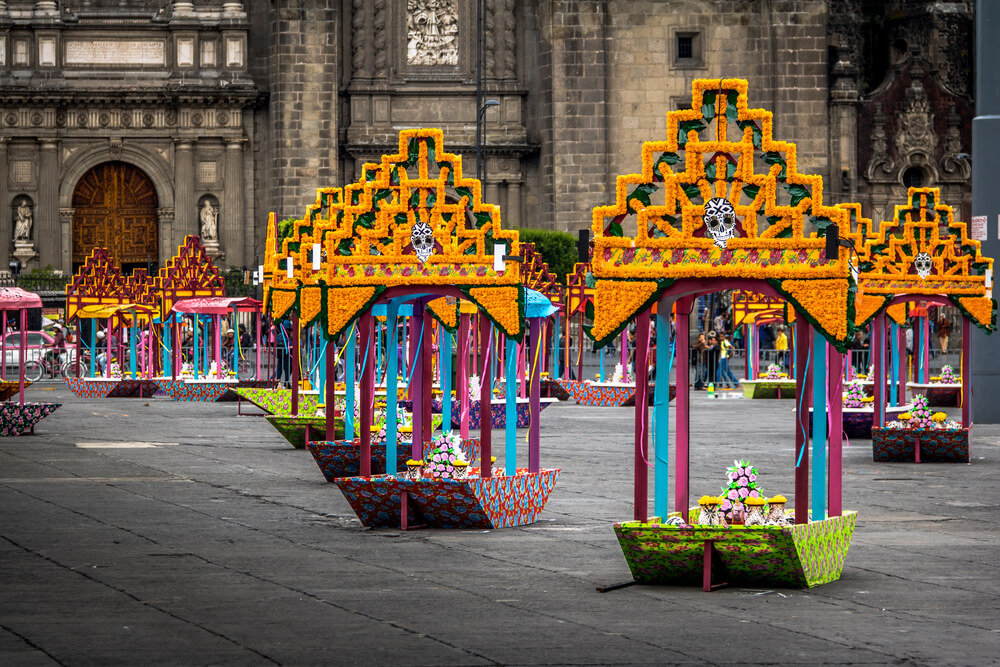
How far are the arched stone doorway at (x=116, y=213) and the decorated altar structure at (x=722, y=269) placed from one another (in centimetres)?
4561

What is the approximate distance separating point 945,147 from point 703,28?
1117 cm

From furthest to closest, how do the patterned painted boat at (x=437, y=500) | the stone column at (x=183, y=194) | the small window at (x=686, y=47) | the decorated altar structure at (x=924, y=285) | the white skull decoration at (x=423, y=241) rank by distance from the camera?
1. the small window at (x=686, y=47)
2. the stone column at (x=183, y=194)
3. the decorated altar structure at (x=924, y=285)
4. the white skull decoration at (x=423, y=241)
5. the patterned painted boat at (x=437, y=500)

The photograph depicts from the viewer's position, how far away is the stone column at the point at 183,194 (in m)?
55.9

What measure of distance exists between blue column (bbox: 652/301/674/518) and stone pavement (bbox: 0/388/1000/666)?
0.67m

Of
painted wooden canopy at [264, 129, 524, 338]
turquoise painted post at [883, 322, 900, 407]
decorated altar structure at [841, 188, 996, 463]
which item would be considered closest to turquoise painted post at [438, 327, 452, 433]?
painted wooden canopy at [264, 129, 524, 338]

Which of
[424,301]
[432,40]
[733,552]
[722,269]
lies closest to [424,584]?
[733,552]

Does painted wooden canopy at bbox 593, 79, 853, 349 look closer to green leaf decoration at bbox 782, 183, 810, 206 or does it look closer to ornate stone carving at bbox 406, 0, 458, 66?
green leaf decoration at bbox 782, 183, 810, 206

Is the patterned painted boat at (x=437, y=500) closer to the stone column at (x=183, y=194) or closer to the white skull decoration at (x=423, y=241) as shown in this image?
the white skull decoration at (x=423, y=241)

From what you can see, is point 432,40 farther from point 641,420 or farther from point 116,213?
point 641,420

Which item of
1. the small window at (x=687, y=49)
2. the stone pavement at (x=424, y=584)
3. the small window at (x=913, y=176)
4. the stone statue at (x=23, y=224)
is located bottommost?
the stone pavement at (x=424, y=584)

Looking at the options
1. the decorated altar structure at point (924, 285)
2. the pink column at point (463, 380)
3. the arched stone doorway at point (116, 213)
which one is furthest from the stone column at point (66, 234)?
the decorated altar structure at point (924, 285)

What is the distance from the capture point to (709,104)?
40.1 ft

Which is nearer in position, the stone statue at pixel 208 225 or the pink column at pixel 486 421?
the pink column at pixel 486 421

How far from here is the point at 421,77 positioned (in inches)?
2216
